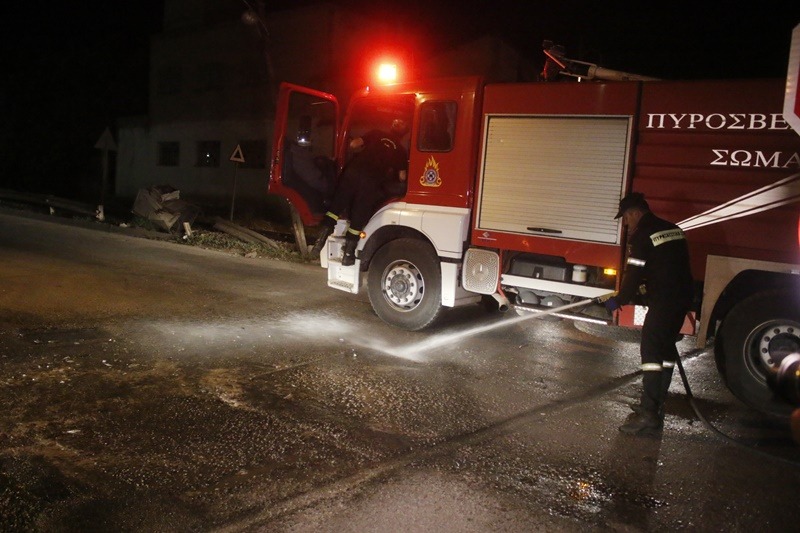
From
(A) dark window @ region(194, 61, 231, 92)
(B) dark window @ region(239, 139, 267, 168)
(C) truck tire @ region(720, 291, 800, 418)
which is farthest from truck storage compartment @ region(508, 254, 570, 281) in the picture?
(A) dark window @ region(194, 61, 231, 92)

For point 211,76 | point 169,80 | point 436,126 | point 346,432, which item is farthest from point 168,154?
point 346,432

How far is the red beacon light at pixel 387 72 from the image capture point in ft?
25.2

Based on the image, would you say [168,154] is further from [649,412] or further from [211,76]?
[649,412]

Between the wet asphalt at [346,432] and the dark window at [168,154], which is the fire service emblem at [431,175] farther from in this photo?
the dark window at [168,154]

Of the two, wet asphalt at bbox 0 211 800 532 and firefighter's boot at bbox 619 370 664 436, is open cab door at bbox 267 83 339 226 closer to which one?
wet asphalt at bbox 0 211 800 532

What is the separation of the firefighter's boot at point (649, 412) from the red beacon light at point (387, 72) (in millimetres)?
4610

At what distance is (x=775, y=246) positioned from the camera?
5.38 meters

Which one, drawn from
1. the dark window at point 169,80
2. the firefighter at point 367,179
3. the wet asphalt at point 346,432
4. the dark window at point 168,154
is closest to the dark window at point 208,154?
the dark window at point 168,154

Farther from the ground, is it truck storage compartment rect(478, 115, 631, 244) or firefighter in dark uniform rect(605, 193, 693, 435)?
truck storage compartment rect(478, 115, 631, 244)

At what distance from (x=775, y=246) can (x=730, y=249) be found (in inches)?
13.4

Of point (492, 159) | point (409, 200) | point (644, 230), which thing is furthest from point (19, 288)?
point (644, 230)

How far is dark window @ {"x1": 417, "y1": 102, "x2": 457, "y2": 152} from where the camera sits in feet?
23.0

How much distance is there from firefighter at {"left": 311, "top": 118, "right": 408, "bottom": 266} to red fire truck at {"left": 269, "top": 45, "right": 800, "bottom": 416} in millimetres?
192

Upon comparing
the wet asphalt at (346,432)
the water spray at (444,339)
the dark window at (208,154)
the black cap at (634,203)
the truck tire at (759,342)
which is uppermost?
the dark window at (208,154)
